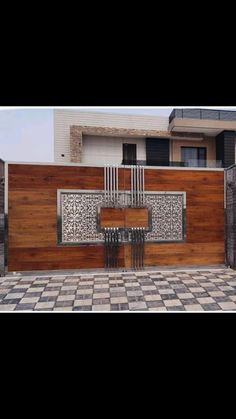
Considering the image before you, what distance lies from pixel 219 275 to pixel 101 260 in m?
2.51

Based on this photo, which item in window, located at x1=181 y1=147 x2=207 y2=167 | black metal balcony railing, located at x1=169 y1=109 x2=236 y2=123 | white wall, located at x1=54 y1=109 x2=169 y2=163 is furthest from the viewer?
window, located at x1=181 y1=147 x2=207 y2=167

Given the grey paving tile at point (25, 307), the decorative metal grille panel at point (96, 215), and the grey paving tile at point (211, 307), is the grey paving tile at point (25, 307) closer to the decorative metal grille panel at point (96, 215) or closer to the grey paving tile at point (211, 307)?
the decorative metal grille panel at point (96, 215)

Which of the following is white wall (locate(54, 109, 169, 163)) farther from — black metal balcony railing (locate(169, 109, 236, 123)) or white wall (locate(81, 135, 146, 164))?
black metal balcony railing (locate(169, 109, 236, 123))

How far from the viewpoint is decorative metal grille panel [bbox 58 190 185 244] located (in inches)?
182

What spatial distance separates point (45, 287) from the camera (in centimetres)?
370

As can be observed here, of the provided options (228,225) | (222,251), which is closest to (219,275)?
(222,251)

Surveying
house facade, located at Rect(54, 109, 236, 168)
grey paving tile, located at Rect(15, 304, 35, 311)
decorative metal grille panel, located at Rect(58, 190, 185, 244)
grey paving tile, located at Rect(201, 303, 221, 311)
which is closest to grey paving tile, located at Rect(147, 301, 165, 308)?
grey paving tile, located at Rect(201, 303, 221, 311)

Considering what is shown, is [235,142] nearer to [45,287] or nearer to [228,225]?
[228,225]

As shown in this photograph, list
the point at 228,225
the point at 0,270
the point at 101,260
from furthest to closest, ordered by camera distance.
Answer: the point at 228,225, the point at 101,260, the point at 0,270

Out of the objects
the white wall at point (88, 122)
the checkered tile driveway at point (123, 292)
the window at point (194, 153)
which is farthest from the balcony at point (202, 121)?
the checkered tile driveway at point (123, 292)

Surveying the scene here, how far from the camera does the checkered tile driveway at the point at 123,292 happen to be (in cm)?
289

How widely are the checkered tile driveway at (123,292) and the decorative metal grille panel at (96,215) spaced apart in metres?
0.82

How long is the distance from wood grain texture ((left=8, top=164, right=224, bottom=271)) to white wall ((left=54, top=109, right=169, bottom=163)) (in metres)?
4.14

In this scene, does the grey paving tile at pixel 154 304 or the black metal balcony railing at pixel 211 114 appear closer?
the grey paving tile at pixel 154 304
